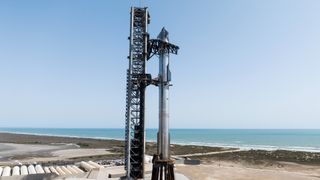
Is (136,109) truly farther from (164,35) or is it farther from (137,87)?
(164,35)

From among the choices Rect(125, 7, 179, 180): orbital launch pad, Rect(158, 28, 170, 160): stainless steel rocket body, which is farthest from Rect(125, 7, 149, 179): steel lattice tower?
Rect(158, 28, 170, 160): stainless steel rocket body

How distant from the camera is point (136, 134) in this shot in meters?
26.4

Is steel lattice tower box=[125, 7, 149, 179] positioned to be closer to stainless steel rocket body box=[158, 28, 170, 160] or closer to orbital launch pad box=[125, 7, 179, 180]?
orbital launch pad box=[125, 7, 179, 180]

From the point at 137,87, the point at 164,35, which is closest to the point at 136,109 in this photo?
the point at 137,87

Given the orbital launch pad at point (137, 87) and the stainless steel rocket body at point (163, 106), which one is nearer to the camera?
the stainless steel rocket body at point (163, 106)

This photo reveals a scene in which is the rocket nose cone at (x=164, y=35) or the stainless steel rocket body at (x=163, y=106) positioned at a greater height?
the rocket nose cone at (x=164, y=35)

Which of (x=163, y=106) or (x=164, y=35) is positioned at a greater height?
(x=164, y=35)

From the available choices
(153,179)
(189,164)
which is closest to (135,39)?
(153,179)

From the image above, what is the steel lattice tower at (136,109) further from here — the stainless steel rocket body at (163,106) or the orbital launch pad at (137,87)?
the stainless steel rocket body at (163,106)

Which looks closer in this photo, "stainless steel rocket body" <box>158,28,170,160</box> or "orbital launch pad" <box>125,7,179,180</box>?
"stainless steel rocket body" <box>158,28,170,160</box>

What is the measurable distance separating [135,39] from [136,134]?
23.9 feet

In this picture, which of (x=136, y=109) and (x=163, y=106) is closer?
(x=163, y=106)

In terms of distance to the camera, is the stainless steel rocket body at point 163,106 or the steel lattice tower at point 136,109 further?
the steel lattice tower at point 136,109

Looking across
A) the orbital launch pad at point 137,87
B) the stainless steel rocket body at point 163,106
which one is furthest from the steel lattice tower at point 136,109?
the stainless steel rocket body at point 163,106
